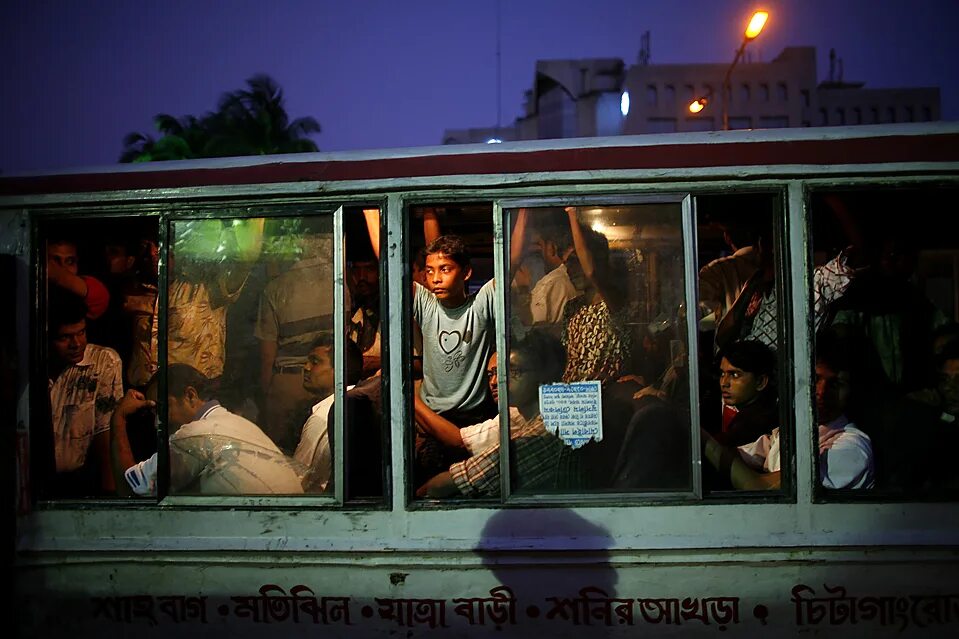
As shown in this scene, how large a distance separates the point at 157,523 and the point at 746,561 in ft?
8.65

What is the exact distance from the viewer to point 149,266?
386cm

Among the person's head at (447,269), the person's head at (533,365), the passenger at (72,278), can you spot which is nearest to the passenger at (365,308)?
the person's head at (447,269)

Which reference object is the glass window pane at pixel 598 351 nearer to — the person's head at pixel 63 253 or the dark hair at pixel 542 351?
the dark hair at pixel 542 351

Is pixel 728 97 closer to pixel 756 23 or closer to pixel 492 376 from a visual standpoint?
pixel 756 23

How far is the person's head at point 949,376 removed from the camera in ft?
10.7

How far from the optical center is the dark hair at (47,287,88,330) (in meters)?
3.39

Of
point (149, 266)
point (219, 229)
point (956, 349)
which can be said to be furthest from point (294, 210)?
point (956, 349)

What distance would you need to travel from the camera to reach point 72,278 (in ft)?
11.5

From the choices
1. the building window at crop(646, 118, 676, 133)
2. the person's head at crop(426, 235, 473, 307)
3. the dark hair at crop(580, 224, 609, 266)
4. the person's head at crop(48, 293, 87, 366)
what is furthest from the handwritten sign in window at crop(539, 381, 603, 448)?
the building window at crop(646, 118, 676, 133)

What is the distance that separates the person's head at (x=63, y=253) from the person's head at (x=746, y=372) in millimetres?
3370

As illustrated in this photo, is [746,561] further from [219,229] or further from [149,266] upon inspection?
[149,266]

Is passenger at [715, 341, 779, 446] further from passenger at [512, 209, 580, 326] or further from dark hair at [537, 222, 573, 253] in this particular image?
dark hair at [537, 222, 573, 253]

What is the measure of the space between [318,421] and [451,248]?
109cm

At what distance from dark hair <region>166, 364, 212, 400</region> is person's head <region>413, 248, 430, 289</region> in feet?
3.68
